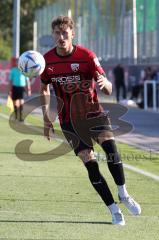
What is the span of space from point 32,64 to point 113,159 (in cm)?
148

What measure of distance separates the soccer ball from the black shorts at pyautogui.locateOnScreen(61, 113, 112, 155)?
71 cm

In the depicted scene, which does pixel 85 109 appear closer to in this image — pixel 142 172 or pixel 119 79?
pixel 142 172

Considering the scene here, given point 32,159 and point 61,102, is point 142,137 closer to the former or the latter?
point 32,159

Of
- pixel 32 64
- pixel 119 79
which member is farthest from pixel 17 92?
pixel 32 64

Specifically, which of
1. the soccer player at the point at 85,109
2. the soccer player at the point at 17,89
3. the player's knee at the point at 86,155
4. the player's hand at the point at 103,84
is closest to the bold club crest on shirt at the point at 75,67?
the soccer player at the point at 85,109

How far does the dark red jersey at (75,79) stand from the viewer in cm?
842

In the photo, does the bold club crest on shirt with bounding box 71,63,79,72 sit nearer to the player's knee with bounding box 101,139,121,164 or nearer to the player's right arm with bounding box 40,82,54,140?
the player's right arm with bounding box 40,82,54,140

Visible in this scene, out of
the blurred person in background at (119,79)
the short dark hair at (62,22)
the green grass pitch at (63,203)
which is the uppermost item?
the short dark hair at (62,22)

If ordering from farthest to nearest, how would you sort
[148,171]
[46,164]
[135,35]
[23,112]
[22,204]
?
[135,35]
[23,112]
[46,164]
[148,171]
[22,204]

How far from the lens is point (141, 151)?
54.0ft

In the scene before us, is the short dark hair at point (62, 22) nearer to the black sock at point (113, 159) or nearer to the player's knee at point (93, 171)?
the black sock at point (113, 159)

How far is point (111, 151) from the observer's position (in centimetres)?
837

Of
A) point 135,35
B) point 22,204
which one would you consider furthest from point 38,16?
point 22,204

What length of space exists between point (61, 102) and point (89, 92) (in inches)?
14.8
